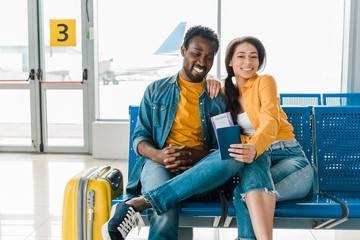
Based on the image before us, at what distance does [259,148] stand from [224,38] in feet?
12.4

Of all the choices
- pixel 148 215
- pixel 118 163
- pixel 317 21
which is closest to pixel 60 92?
pixel 118 163

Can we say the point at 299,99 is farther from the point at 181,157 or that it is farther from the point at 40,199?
the point at 40,199

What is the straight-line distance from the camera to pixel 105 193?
179cm

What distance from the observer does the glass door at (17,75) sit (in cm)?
549

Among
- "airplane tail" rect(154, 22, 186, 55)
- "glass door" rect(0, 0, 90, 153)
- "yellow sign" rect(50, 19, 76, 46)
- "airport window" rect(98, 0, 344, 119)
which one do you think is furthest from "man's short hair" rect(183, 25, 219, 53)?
"yellow sign" rect(50, 19, 76, 46)

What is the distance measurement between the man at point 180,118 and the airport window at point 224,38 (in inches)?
126

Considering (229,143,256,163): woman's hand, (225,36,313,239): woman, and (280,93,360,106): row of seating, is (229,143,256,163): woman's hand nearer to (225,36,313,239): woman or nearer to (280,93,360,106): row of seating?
(225,36,313,239): woman

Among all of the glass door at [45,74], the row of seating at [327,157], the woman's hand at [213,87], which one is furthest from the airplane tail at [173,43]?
the woman's hand at [213,87]

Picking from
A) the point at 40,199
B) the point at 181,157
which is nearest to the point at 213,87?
the point at 181,157

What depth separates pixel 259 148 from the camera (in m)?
1.71

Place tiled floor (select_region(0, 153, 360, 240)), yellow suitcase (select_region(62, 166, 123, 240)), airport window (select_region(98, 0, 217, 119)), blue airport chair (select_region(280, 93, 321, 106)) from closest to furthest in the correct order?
yellow suitcase (select_region(62, 166, 123, 240)), tiled floor (select_region(0, 153, 360, 240)), blue airport chair (select_region(280, 93, 321, 106)), airport window (select_region(98, 0, 217, 119))

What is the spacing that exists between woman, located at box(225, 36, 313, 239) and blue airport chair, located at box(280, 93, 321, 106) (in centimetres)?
189

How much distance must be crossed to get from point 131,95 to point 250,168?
402 cm

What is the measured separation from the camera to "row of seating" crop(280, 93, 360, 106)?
386 cm
